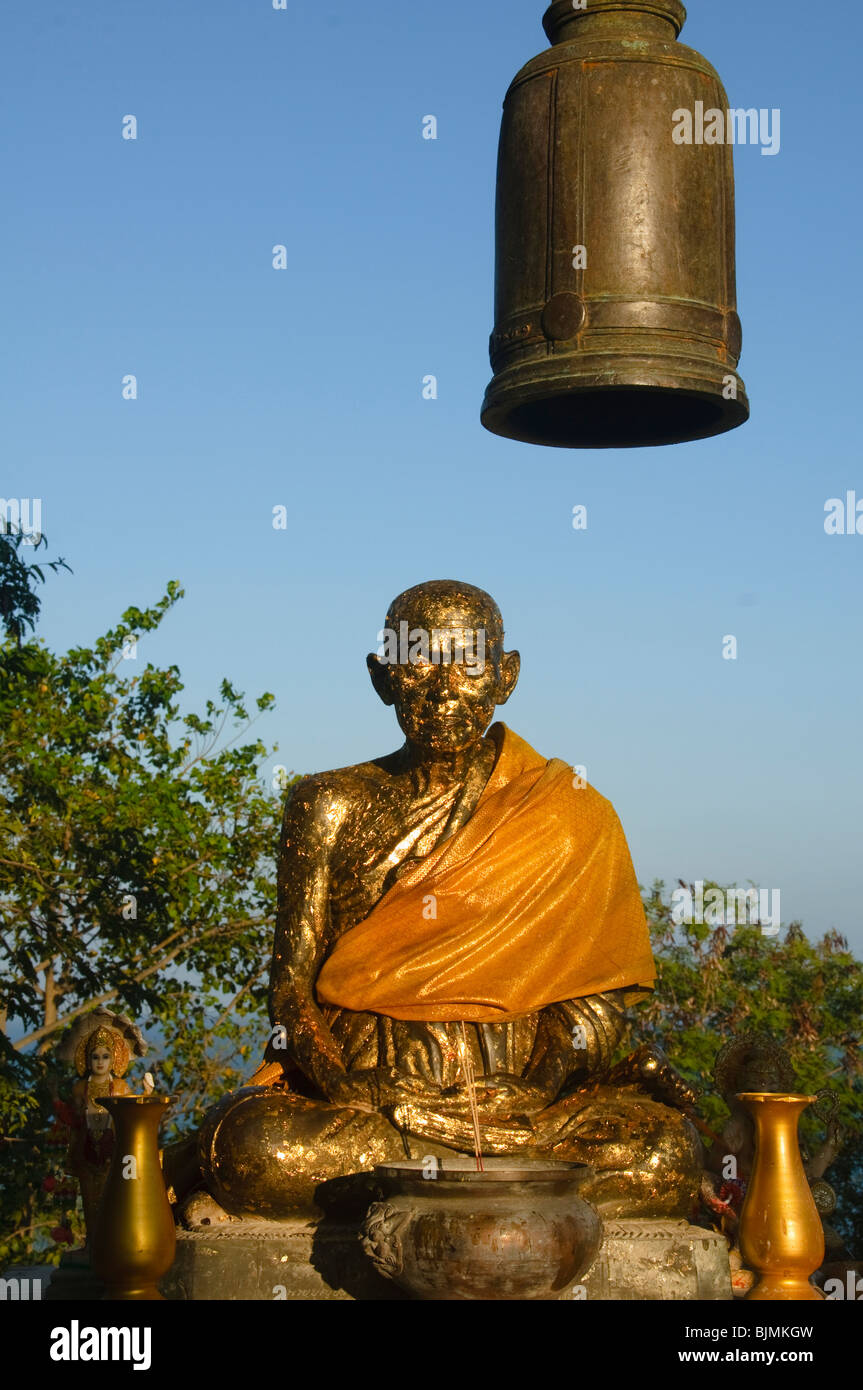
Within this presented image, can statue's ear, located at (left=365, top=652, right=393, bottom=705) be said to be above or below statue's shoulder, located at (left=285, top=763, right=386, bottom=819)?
above

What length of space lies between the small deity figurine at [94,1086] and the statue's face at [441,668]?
1.91 m

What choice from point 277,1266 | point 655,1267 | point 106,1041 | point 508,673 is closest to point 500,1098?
point 655,1267

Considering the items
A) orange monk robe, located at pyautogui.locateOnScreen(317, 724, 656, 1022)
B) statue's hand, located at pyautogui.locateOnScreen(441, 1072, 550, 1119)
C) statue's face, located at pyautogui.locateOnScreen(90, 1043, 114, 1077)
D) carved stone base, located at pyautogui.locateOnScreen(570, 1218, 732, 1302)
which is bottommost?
carved stone base, located at pyautogui.locateOnScreen(570, 1218, 732, 1302)

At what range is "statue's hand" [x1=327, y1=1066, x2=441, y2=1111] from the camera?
21.1ft

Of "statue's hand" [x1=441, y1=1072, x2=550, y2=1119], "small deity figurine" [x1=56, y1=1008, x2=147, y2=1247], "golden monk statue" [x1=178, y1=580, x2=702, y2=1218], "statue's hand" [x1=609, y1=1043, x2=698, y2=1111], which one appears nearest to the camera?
"golden monk statue" [x1=178, y1=580, x2=702, y2=1218]

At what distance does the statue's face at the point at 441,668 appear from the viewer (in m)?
7.12

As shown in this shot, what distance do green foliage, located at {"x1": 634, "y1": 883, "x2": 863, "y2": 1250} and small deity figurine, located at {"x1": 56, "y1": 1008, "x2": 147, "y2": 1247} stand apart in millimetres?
6072

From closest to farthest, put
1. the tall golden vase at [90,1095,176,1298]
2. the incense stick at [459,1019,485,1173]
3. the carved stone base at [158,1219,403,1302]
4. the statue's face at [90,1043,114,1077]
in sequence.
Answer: the tall golden vase at [90,1095,176,1298] < the carved stone base at [158,1219,403,1302] < the incense stick at [459,1019,485,1173] < the statue's face at [90,1043,114,1077]

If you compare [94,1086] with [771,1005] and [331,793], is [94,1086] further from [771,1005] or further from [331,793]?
[771,1005]

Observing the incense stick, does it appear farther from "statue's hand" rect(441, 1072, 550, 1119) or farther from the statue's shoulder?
the statue's shoulder

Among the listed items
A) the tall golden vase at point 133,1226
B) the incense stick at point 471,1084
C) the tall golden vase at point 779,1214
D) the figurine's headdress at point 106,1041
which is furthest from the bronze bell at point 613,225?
the figurine's headdress at point 106,1041

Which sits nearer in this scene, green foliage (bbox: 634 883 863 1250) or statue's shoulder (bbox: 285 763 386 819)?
statue's shoulder (bbox: 285 763 386 819)

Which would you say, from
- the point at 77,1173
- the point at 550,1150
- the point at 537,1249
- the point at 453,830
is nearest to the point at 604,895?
the point at 453,830

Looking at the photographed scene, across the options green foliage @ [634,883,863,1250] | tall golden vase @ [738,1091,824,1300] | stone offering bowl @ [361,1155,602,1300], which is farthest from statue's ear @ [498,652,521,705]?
green foliage @ [634,883,863,1250]
